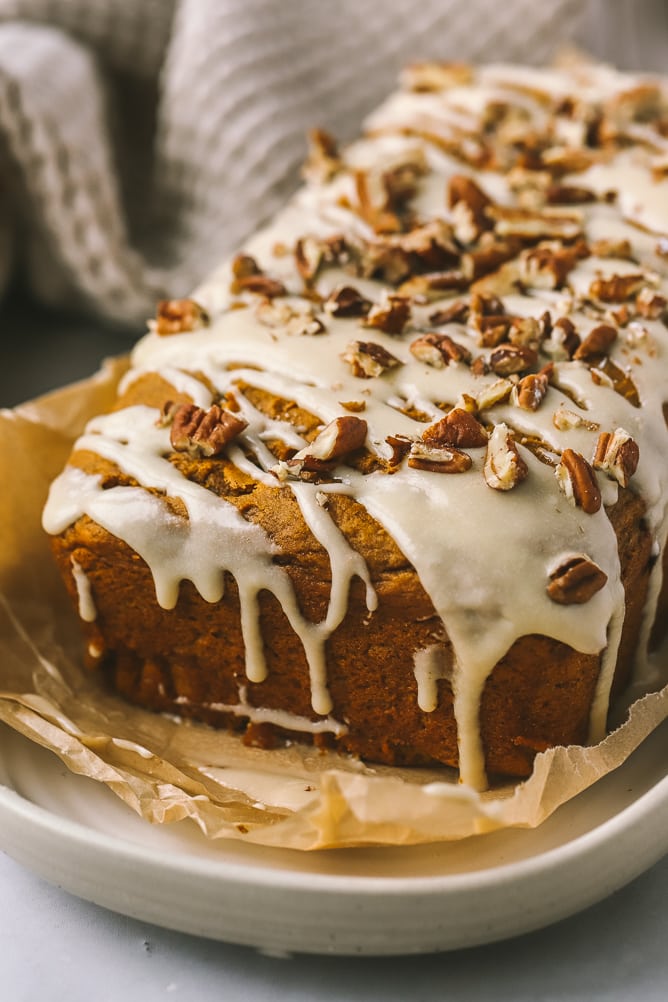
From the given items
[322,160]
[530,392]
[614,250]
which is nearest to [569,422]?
[530,392]

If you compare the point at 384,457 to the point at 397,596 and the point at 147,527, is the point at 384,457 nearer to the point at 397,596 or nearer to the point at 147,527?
the point at 397,596

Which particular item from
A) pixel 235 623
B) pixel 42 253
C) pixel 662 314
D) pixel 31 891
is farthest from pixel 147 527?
pixel 42 253

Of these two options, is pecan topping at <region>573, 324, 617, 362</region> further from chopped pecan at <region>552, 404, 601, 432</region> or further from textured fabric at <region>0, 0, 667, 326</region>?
textured fabric at <region>0, 0, 667, 326</region>

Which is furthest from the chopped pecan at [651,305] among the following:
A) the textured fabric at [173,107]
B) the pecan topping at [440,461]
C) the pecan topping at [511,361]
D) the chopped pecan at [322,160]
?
the textured fabric at [173,107]

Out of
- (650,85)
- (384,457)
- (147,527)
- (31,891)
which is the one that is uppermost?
(650,85)

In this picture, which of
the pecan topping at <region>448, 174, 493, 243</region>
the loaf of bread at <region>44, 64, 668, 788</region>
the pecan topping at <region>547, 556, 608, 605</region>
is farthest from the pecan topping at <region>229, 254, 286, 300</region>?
the pecan topping at <region>547, 556, 608, 605</region>

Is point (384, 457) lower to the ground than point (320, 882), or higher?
higher

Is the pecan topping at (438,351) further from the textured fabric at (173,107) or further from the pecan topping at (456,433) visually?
the textured fabric at (173,107)
